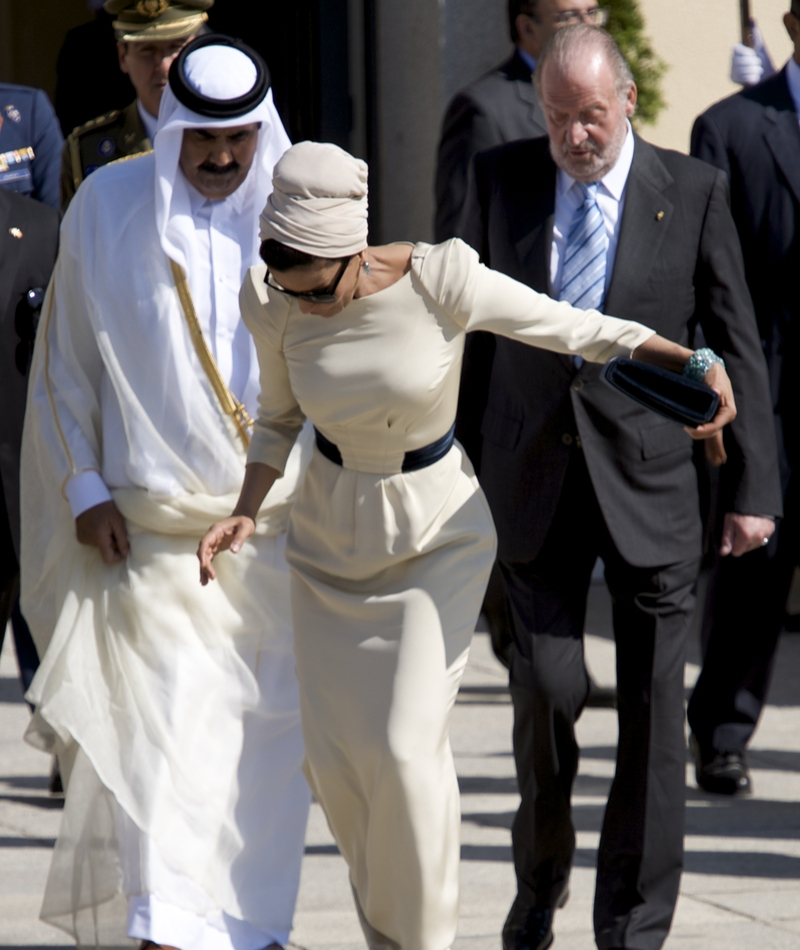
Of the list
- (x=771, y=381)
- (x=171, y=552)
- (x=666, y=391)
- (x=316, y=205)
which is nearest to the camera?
(x=316, y=205)

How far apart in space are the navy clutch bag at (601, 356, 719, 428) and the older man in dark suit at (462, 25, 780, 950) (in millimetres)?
412

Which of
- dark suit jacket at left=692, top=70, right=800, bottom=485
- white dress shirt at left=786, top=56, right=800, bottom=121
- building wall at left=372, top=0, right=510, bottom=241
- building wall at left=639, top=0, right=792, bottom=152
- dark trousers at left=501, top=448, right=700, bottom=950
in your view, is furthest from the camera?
building wall at left=639, top=0, right=792, bottom=152

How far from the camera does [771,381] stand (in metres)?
5.42

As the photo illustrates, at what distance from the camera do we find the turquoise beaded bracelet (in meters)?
3.44

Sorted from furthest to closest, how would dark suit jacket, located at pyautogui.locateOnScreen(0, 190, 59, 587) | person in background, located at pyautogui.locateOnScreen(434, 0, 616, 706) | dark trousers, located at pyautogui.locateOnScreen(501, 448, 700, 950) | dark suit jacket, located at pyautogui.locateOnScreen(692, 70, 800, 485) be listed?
person in background, located at pyautogui.locateOnScreen(434, 0, 616, 706) < dark suit jacket, located at pyautogui.locateOnScreen(692, 70, 800, 485) < dark suit jacket, located at pyautogui.locateOnScreen(0, 190, 59, 587) < dark trousers, located at pyautogui.locateOnScreen(501, 448, 700, 950)

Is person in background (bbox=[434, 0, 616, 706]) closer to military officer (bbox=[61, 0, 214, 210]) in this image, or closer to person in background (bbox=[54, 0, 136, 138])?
military officer (bbox=[61, 0, 214, 210])

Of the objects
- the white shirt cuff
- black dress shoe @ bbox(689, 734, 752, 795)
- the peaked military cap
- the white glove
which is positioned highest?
the peaked military cap

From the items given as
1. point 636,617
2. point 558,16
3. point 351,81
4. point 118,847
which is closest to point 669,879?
point 636,617

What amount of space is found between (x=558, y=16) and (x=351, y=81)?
302cm

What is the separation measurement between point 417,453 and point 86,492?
976 millimetres

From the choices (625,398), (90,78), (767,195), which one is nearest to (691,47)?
(90,78)

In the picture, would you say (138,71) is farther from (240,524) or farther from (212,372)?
(240,524)

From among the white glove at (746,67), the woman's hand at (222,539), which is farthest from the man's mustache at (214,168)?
the white glove at (746,67)

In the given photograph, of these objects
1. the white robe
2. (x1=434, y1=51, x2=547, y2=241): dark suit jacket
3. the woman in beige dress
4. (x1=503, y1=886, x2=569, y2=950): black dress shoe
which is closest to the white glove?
(x1=434, y1=51, x2=547, y2=241): dark suit jacket
